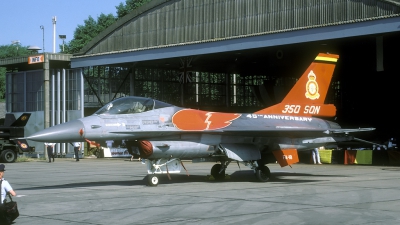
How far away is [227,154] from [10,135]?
2048cm

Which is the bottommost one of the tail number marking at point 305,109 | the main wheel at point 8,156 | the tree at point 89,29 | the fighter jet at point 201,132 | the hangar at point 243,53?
the main wheel at point 8,156

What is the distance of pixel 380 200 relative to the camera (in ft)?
42.7

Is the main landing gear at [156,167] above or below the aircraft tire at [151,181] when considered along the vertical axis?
above

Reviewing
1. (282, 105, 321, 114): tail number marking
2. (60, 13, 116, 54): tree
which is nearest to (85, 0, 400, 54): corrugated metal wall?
(282, 105, 321, 114): tail number marking

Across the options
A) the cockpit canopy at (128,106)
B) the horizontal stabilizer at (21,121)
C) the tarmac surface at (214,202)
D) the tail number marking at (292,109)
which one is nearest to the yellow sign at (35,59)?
the horizontal stabilizer at (21,121)

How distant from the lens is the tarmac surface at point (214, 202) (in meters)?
10.5

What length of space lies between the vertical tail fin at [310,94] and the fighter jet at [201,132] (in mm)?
36

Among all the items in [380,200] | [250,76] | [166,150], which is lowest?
[380,200]

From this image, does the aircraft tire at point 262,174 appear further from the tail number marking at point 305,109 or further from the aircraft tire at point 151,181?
the aircraft tire at point 151,181

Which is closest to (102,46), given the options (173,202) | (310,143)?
(310,143)

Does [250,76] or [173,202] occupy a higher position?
[250,76]

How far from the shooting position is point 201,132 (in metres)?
17.0

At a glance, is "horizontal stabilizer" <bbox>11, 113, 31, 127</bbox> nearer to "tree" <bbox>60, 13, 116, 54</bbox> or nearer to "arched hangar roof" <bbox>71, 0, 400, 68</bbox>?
"arched hangar roof" <bbox>71, 0, 400, 68</bbox>

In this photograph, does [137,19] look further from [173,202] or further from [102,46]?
[173,202]
